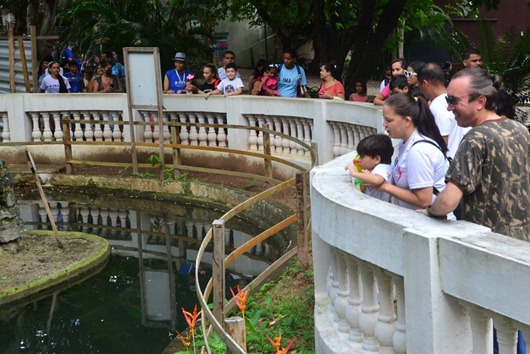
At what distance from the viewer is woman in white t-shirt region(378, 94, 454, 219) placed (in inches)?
192

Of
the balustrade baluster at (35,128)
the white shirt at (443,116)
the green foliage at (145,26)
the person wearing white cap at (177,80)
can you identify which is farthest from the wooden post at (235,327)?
the green foliage at (145,26)

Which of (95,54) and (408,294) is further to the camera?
(95,54)

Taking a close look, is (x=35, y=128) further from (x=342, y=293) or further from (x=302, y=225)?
(x=342, y=293)

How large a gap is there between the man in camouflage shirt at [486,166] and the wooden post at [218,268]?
2.45 m

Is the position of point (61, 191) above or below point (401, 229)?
below

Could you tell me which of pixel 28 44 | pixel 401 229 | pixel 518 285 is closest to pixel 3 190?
pixel 28 44

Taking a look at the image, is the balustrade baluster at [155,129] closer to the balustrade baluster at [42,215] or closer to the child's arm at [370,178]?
the balustrade baluster at [42,215]

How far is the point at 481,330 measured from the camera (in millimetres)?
3883

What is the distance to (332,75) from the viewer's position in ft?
43.0

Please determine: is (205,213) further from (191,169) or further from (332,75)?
(332,75)

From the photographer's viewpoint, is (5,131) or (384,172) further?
(5,131)

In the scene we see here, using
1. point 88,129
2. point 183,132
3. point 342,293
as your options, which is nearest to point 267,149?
point 183,132

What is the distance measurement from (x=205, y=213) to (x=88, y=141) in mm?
2691

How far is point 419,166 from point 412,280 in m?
0.93
